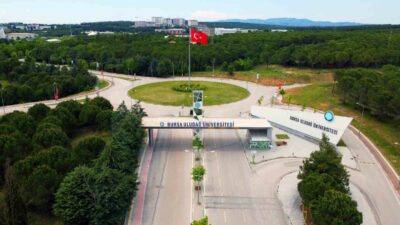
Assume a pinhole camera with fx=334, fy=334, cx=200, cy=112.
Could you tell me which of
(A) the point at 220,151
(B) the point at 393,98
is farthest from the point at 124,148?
(B) the point at 393,98

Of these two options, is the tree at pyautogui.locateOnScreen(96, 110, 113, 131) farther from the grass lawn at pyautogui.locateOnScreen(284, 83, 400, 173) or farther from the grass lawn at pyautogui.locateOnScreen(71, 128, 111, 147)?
the grass lawn at pyautogui.locateOnScreen(284, 83, 400, 173)

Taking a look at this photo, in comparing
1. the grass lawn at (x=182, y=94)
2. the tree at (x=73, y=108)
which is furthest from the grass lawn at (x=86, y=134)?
the grass lawn at (x=182, y=94)

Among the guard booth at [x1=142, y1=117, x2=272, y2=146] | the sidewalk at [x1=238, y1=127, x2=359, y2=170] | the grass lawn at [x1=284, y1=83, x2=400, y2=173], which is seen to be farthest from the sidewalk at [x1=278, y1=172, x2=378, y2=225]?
the grass lawn at [x1=284, y1=83, x2=400, y2=173]

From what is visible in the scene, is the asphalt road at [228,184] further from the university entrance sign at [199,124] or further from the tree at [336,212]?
the tree at [336,212]

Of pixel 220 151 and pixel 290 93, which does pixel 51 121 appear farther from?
pixel 290 93

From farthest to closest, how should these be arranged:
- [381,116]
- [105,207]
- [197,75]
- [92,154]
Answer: [197,75]
[381,116]
[92,154]
[105,207]

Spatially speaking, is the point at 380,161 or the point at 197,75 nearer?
the point at 380,161
